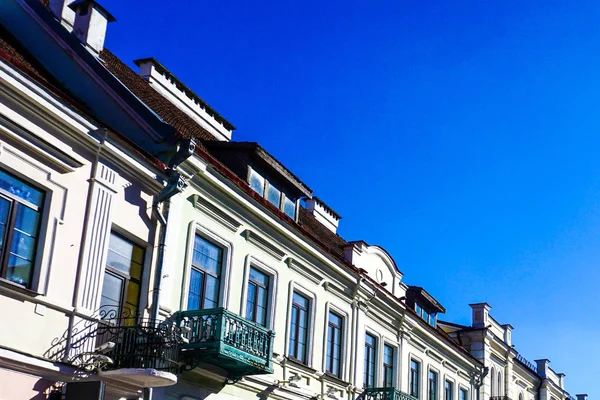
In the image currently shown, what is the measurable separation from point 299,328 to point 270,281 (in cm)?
180

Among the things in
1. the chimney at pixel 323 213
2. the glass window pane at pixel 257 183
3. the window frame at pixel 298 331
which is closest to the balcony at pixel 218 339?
the window frame at pixel 298 331

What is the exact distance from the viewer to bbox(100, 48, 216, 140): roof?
61.6 feet

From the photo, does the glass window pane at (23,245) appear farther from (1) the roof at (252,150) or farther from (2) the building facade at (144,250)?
(1) the roof at (252,150)

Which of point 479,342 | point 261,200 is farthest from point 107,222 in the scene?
point 479,342

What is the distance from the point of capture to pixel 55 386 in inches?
518

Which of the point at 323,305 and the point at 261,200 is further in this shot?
the point at 323,305

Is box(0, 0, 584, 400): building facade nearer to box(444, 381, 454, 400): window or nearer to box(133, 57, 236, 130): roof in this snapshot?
box(133, 57, 236, 130): roof

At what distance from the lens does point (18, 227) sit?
42.5 ft

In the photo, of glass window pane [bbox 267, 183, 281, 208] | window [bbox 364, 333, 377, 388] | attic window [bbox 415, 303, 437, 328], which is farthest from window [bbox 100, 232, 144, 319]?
attic window [bbox 415, 303, 437, 328]

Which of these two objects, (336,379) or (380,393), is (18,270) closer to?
(336,379)

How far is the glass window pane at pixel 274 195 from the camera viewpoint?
19984mm

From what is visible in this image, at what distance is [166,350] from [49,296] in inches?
86.1

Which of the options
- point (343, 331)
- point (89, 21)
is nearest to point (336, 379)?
point (343, 331)

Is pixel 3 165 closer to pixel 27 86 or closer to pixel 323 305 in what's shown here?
pixel 27 86
